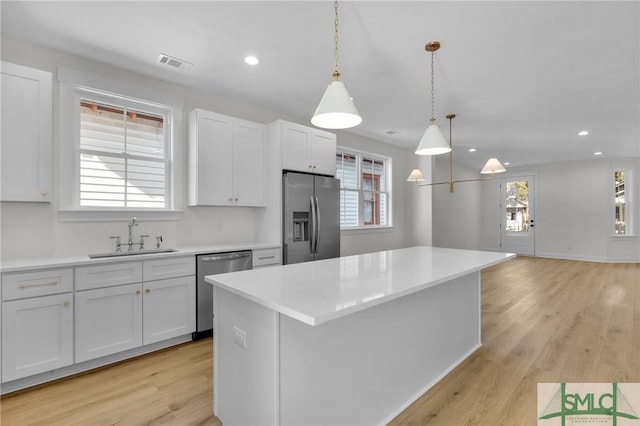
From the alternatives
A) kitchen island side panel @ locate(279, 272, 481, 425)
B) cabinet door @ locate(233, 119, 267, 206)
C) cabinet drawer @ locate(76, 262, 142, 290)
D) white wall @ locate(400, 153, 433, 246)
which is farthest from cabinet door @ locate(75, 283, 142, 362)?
white wall @ locate(400, 153, 433, 246)

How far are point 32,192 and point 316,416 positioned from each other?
274 centimetres

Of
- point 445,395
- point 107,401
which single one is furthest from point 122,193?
point 445,395

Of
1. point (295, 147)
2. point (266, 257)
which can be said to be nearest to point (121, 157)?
point (266, 257)

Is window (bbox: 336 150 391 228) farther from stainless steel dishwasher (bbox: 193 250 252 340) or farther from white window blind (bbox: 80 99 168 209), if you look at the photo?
white window blind (bbox: 80 99 168 209)

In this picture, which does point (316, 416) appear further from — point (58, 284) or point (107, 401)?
point (58, 284)

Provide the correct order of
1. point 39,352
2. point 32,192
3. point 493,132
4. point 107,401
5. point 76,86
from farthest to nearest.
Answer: point 493,132 → point 76,86 → point 32,192 → point 39,352 → point 107,401

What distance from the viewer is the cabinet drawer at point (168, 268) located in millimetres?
2787

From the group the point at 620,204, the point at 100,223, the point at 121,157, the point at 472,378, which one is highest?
the point at 121,157

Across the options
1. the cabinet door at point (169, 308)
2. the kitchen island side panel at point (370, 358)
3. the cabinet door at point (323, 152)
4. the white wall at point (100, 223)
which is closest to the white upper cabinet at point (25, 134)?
the white wall at point (100, 223)

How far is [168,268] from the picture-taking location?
9.55ft

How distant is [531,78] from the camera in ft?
10.8

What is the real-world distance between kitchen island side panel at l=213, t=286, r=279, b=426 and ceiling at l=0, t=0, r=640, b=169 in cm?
203

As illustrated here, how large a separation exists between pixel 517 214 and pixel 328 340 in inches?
377

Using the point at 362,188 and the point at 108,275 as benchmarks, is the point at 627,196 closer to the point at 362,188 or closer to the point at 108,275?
the point at 362,188
